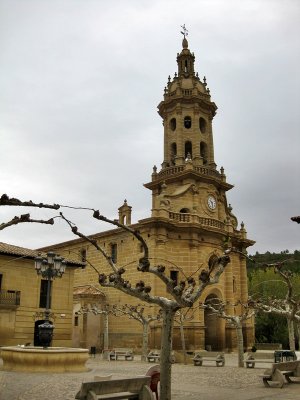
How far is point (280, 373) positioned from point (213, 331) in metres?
24.0

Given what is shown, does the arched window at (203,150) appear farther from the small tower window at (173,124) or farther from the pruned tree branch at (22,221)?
the pruned tree branch at (22,221)

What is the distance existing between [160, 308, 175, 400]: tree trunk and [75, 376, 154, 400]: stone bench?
33cm

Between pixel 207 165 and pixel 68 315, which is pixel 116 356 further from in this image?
pixel 207 165

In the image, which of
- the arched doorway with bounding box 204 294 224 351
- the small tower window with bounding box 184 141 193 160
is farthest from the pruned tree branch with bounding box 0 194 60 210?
the small tower window with bounding box 184 141 193 160

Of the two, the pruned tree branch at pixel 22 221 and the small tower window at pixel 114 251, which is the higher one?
the small tower window at pixel 114 251

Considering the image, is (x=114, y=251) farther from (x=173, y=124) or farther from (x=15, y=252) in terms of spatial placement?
(x=173, y=124)

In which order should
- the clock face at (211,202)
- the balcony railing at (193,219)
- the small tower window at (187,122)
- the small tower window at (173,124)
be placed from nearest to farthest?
the balcony railing at (193,219)
the clock face at (211,202)
the small tower window at (187,122)
the small tower window at (173,124)

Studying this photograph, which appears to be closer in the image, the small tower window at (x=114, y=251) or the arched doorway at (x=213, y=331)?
the arched doorway at (x=213, y=331)

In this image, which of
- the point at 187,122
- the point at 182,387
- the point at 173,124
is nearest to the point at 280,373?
the point at 182,387

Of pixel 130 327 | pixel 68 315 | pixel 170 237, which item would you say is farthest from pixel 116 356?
pixel 170 237

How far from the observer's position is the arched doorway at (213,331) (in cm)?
3672

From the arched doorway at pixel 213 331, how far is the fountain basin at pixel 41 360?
65.2 feet

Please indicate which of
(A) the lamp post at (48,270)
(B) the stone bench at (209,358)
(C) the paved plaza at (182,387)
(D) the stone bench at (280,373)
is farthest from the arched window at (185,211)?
(D) the stone bench at (280,373)

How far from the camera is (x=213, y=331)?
1473 inches
